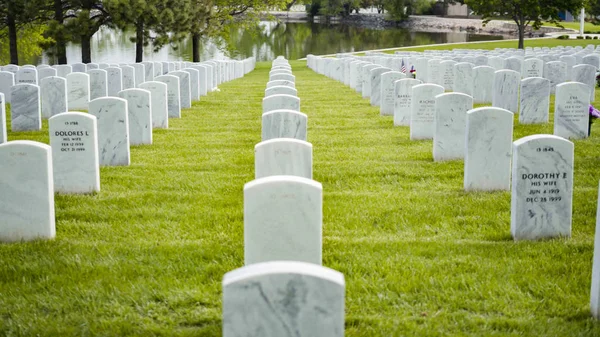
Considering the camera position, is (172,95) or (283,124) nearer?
(283,124)

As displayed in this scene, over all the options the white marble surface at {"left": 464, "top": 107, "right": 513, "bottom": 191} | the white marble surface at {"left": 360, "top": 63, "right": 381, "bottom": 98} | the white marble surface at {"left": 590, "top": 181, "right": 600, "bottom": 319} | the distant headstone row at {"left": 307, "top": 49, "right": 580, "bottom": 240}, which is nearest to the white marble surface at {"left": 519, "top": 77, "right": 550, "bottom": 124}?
the distant headstone row at {"left": 307, "top": 49, "right": 580, "bottom": 240}

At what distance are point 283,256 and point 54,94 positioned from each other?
1229 centimetres

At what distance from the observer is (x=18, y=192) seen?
7547 mm

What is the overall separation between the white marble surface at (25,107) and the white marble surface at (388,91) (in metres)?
7.54

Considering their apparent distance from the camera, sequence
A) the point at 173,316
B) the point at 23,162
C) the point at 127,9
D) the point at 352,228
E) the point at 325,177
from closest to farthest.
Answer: the point at 173,316 < the point at 23,162 < the point at 352,228 < the point at 325,177 < the point at 127,9

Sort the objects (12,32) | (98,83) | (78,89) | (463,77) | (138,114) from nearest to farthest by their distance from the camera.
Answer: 1. (138,114)
2. (78,89)
3. (98,83)
4. (463,77)
5. (12,32)

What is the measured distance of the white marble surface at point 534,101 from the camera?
49.3ft

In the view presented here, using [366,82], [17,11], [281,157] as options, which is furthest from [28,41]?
[281,157]

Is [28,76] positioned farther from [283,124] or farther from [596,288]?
[596,288]

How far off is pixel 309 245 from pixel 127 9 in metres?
26.3

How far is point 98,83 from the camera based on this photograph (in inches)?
781

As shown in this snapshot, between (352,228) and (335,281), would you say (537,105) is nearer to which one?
(352,228)

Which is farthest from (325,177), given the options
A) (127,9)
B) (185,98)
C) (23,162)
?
(127,9)

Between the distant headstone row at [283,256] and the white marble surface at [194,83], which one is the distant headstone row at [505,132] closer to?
the distant headstone row at [283,256]
